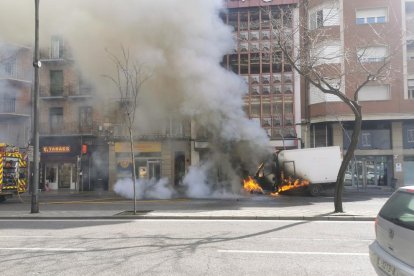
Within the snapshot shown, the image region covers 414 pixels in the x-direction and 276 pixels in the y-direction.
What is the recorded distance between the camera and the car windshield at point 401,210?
3859 millimetres

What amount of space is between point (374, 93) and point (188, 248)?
20.8m

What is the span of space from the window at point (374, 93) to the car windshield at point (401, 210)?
71.0 feet

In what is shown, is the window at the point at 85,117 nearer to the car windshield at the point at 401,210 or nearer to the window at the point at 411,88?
the window at the point at 411,88

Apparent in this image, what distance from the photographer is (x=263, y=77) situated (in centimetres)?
2616

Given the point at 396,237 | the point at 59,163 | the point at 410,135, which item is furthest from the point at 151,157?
the point at 396,237

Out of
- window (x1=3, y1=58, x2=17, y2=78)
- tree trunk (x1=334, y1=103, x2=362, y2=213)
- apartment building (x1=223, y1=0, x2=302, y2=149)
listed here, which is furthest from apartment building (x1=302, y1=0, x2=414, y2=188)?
window (x1=3, y1=58, x2=17, y2=78)

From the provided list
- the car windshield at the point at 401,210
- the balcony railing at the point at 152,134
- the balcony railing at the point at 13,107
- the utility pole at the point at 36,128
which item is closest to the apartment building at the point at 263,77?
the balcony railing at the point at 152,134

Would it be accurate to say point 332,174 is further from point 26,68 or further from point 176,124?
point 26,68

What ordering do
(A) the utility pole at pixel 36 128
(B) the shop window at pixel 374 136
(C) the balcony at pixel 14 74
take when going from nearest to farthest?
(A) the utility pole at pixel 36 128 → (C) the balcony at pixel 14 74 → (B) the shop window at pixel 374 136

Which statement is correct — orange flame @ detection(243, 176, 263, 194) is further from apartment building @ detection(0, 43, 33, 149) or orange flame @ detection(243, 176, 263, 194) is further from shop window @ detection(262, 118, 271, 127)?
apartment building @ detection(0, 43, 33, 149)

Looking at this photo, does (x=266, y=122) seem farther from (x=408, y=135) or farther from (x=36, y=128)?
(x=36, y=128)

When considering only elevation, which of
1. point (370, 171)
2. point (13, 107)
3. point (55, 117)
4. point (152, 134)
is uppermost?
point (13, 107)

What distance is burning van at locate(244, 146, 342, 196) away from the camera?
19.5m

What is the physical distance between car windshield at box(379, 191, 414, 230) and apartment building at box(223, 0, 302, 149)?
20.6m
